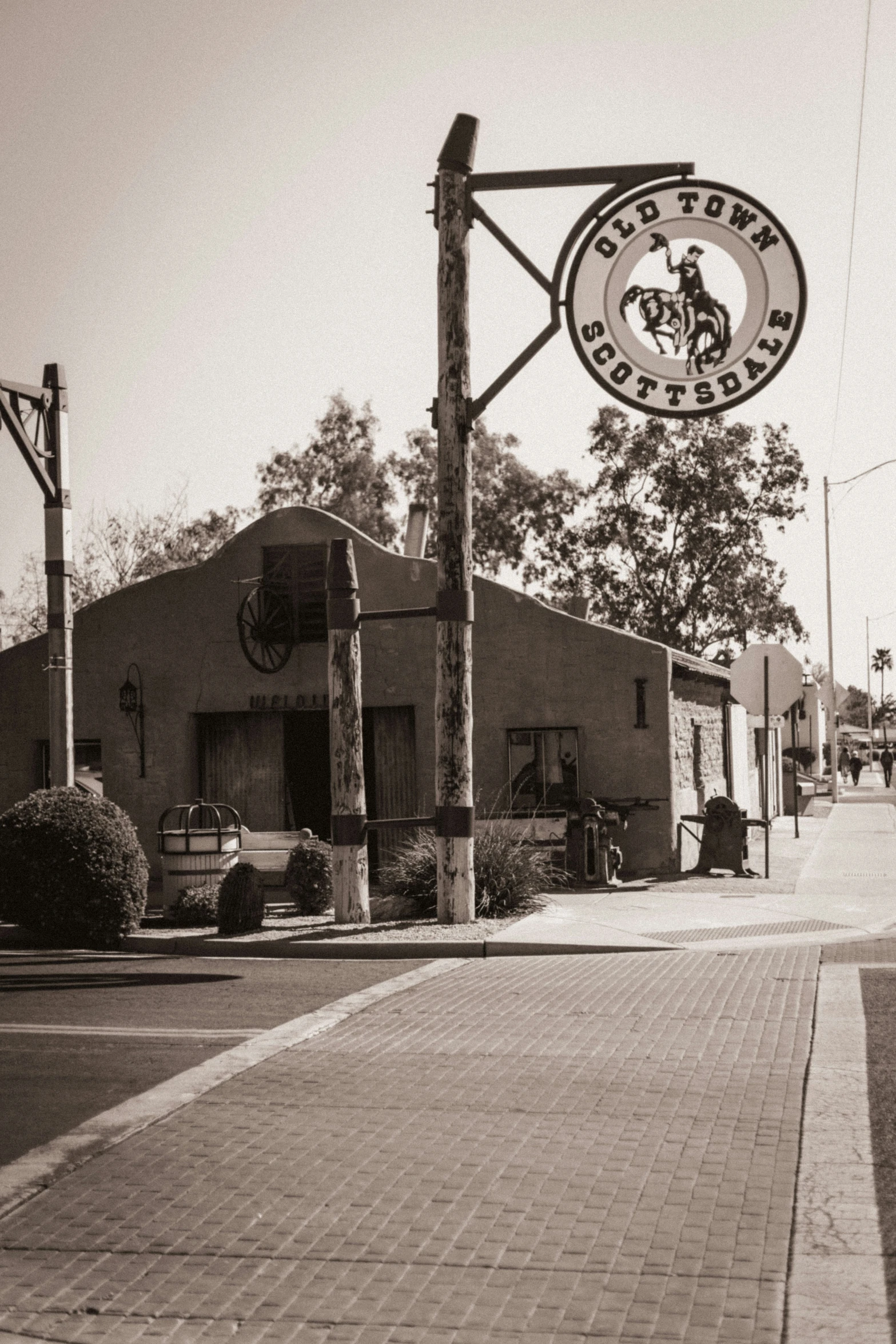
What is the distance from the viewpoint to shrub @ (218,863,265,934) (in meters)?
13.2

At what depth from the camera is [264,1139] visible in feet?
20.9

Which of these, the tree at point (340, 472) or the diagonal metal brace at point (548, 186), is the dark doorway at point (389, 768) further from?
the tree at point (340, 472)

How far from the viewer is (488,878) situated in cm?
1445

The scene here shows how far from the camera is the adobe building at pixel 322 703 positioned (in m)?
18.7

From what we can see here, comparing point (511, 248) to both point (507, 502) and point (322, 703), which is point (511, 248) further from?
point (507, 502)

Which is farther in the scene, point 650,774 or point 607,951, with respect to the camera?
point 650,774

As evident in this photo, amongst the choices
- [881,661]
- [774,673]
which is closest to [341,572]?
[774,673]

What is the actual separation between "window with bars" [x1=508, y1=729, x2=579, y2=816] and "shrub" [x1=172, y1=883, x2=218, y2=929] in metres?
5.58

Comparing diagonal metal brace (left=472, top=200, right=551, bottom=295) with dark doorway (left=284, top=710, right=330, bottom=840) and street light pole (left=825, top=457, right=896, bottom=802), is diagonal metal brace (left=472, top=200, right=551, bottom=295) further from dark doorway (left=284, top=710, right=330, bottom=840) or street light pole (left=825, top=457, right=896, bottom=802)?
street light pole (left=825, top=457, right=896, bottom=802)

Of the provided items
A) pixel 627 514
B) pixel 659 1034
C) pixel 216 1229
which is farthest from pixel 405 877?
pixel 627 514

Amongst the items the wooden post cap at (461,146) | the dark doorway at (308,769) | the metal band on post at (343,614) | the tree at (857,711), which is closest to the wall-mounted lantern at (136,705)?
the dark doorway at (308,769)

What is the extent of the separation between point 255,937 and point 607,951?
3.06 m

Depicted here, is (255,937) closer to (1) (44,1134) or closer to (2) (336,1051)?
(2) (336,1051)

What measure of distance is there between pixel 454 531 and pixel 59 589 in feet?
14.1
